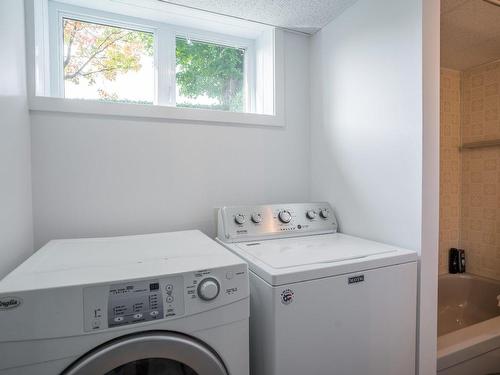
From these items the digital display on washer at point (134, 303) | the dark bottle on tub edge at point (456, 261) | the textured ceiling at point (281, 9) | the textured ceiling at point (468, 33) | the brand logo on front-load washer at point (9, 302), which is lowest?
the dark bottle on tub edge at point (456, 261)

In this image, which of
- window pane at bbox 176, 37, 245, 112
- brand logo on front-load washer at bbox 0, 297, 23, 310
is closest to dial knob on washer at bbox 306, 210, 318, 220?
window pane at bbox 176, 37, 245, 112

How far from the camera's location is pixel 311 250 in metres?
1.16

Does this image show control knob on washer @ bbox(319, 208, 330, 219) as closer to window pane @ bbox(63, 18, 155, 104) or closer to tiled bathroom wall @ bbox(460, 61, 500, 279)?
window pane @ bbox(63, 18, 155, 104)

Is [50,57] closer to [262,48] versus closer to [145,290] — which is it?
[262,48]

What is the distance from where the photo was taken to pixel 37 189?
1.26 metres

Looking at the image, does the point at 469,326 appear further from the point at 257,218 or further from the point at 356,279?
the point at 257,218

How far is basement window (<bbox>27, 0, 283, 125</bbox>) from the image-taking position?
138cm

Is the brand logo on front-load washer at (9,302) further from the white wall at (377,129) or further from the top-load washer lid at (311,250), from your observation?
the white wall at (377,129)

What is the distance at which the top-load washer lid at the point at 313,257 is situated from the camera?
917mm

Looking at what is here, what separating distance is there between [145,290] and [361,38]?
1484mm

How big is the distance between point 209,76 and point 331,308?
4.76 ft

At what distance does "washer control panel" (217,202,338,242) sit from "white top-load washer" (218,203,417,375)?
A: 12 cm

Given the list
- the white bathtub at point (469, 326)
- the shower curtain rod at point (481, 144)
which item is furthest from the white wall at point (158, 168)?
the shower curtain rod at point (481, 144)

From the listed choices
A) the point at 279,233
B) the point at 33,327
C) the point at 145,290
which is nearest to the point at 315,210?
the point at 279,233
